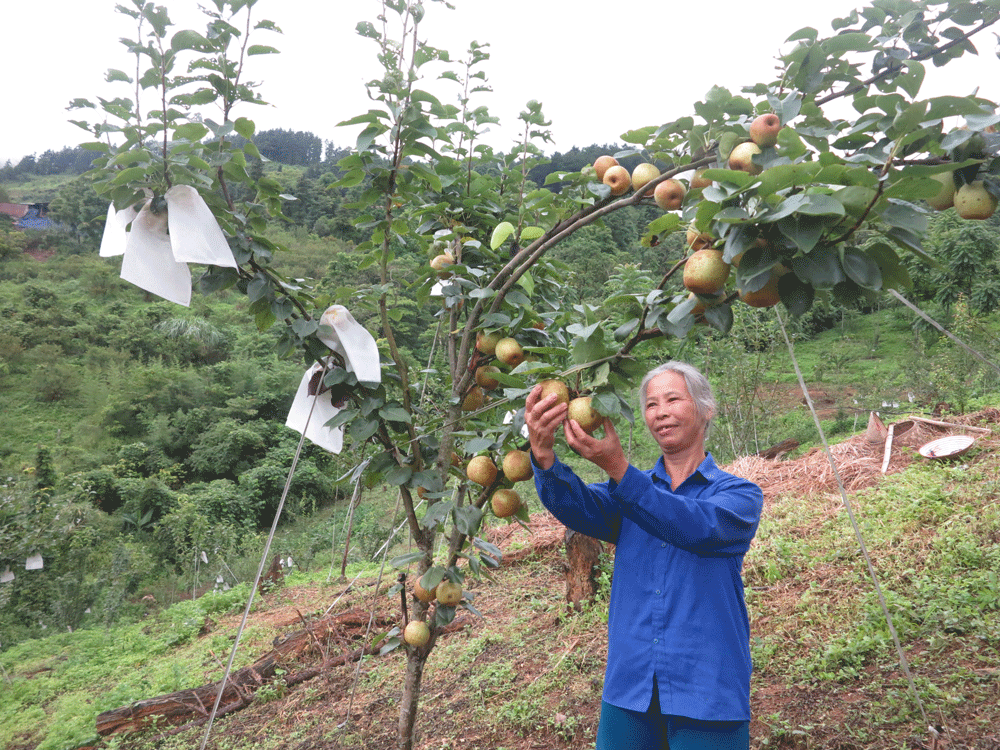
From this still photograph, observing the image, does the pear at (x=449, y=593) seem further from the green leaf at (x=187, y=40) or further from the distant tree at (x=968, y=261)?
the distant tree at (x=968, y=261)

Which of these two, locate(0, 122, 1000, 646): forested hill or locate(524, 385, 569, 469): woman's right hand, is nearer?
locate(524, 385, 569, 469): woman's right hand

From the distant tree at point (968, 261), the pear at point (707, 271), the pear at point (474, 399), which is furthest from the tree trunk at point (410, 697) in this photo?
the distant tree at point (968, 261)

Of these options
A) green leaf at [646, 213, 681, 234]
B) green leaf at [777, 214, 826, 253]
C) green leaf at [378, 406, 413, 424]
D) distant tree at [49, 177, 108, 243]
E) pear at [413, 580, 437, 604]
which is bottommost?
pear at [413, 580, 437, 604]

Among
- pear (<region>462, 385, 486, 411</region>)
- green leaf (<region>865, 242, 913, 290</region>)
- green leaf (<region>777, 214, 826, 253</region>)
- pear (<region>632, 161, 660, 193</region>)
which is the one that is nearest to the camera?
green leaf (<region>777, 214, 826, 253</region>)

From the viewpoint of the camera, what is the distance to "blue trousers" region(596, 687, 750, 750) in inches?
41.8

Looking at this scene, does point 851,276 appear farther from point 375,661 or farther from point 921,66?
point 375,661

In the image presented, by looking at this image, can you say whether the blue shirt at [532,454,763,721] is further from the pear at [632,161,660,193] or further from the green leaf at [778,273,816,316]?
the pear at [632,161,660,193]

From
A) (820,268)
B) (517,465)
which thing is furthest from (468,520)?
(820,268)

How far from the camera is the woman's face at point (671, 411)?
121 centimetres

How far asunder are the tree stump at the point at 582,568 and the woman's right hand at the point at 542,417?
230 centimetres

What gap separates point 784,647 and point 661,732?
5.27 feet

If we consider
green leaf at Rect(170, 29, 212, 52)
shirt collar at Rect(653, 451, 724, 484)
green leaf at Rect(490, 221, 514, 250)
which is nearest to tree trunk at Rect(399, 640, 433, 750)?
shirt collar at Rect(653, 451, 724, 484)

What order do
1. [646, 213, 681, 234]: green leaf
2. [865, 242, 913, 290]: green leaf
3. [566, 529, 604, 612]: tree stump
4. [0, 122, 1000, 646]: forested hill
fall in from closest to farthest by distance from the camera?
[865, 242, 913, 290]: green leaf
[646, 213, 681, 234]: green leaf
[566, 529, 604, 612]: tree stump
[0, 122, 1000, 646]: forested hill

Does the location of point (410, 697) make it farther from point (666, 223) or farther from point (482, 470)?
point (666, 223)
